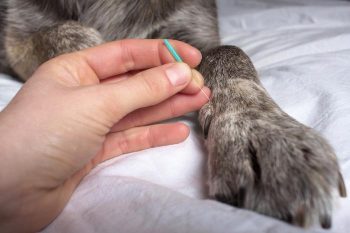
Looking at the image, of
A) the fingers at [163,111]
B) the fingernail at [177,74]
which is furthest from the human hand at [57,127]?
the fingers at [163,111]

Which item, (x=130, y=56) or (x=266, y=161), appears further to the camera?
(x=130, y=56)

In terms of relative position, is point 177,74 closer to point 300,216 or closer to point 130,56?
point 130,56

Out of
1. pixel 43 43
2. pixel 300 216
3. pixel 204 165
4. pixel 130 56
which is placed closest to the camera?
pixel 300 216

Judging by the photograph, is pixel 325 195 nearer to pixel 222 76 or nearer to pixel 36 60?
pixel 222 76

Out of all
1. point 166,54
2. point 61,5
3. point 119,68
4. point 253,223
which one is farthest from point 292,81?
point 61,5

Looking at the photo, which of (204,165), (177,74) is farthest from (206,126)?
(177,74)

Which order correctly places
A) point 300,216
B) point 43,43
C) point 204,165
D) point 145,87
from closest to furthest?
point 300,216 < point 145,87 < point 204,165 < point 43,43
